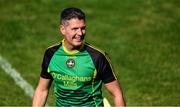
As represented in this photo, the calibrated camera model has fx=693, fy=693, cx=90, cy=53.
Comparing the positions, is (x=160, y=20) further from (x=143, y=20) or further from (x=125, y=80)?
(x=125, y=80)

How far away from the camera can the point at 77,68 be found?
966 centimetres

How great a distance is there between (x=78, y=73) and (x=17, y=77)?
5.41 metres

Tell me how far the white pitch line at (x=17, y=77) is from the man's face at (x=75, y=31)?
470cm

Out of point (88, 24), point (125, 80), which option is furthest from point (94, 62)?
point (88, 24)

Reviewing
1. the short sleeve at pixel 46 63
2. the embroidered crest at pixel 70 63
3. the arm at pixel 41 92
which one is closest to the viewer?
the embroidered crest at pixel 70 63

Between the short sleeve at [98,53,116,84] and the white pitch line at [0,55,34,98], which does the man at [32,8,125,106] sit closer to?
the short sleeve at [98,53,116,84]

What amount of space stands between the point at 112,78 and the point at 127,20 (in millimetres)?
9001

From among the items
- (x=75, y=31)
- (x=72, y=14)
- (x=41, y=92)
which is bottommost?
(x=41, y=92)

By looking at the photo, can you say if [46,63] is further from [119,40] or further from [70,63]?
[119,40]

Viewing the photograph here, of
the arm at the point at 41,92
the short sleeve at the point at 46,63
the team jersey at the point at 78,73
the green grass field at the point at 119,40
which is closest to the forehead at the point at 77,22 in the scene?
the team jersey at the point at 78,73

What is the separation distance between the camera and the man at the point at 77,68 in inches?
372

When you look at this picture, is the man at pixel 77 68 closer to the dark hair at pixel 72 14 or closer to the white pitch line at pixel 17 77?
the dark hair at pixel 72 14

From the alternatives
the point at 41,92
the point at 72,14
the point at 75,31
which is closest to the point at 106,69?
the point at 75,31

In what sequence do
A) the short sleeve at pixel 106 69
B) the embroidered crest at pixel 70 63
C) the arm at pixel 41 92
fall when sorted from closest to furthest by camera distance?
the short sleeve at pixel 106 69 → the embroidered crest at pixel 70 63 → the arm at pixel 41 92
